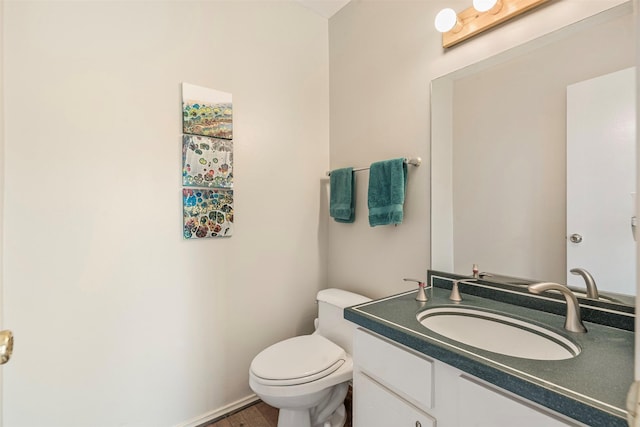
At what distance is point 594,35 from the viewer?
104 cm

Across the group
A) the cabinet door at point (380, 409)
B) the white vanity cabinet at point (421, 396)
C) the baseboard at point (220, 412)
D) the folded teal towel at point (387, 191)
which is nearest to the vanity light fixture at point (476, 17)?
the folded teal towel at point (387, 191)

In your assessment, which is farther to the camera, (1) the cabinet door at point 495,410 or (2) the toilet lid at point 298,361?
(2) the toilet lid at point 298,361

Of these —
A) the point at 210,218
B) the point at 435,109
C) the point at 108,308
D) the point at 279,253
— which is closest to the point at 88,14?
the point at 210,218

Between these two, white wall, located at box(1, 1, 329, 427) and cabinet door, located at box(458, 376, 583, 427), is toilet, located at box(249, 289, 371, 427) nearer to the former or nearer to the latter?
white wall, located at box(1, 1, 329, 427)

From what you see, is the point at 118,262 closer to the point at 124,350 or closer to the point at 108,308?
the point at 108,308

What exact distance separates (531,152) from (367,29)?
1.18 metres

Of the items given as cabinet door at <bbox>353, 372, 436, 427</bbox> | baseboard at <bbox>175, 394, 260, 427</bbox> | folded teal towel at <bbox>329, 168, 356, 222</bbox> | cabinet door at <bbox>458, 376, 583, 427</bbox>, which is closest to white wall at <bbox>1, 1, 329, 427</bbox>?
baseboard at <bbox>175, 394, 260, 427</bbox>

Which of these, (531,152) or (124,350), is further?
(124,350)

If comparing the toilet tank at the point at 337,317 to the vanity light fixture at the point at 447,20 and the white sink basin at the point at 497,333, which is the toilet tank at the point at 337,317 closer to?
the white sink basin at the point at 497,333

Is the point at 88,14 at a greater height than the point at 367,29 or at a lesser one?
lesser

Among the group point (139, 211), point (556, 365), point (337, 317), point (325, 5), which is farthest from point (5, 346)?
point (325, 5)

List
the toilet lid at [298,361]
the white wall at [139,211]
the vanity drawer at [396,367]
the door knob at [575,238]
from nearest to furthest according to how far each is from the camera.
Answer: the vanity drawer at [396,367] → the door knob at [575,238] → the white wall at [139,211] → the toilet lid at [298,361]

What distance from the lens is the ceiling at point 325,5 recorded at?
192cm

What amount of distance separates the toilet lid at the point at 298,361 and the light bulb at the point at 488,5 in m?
1.62
